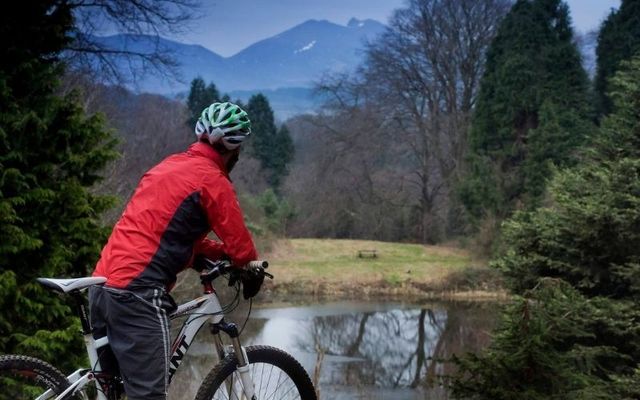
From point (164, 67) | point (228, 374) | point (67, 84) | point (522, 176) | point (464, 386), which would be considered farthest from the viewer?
point (522, 176)

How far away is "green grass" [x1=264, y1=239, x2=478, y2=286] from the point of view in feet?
94.2

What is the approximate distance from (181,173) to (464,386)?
15.0 feet

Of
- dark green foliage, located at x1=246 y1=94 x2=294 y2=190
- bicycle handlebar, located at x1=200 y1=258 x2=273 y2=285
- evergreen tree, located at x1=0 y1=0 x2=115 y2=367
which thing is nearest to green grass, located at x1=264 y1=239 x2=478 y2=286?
dark green foliage, located at x1=246 y1=94 x2=294 y2=190

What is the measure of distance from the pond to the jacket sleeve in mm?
9647

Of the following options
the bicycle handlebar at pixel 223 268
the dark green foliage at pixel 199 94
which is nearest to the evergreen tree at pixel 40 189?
the bicycle handlebar at pixel 223 268

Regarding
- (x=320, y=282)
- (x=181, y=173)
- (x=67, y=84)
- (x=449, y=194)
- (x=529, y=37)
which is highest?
(x=529, y=37)

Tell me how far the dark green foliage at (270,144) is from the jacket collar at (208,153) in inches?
1733

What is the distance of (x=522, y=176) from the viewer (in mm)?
31328

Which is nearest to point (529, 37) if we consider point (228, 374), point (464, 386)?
point (464, 386)

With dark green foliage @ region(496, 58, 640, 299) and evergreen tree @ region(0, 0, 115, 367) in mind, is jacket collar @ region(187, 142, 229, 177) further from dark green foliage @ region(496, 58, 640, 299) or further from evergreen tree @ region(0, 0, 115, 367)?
dark green foliage @ region(496, 58, 640, 299)

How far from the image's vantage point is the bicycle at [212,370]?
10.5 feet

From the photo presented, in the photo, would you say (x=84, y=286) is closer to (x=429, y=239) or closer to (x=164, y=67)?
(x=164, y=67)

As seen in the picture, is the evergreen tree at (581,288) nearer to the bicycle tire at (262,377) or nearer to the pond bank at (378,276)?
the bicycle tire at (262,377)

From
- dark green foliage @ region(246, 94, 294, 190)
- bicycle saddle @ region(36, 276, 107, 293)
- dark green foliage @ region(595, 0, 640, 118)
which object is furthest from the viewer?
dark green foliage @ region(246, 94, 294, 190)
